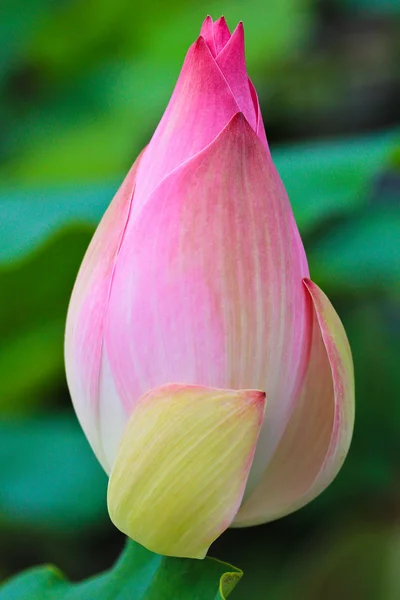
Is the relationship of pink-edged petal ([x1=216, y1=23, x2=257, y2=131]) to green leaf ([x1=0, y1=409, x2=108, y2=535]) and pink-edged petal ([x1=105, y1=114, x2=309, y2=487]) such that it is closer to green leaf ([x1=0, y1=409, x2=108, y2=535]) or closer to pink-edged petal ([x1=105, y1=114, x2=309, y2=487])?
pink-edged petal ([x1=105, y1=114, x2=309, y2=487])

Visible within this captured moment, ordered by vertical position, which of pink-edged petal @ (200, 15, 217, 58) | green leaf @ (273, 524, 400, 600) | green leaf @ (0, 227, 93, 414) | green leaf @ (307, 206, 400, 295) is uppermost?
pink-edged petal @ (200, 15, 217, 58)

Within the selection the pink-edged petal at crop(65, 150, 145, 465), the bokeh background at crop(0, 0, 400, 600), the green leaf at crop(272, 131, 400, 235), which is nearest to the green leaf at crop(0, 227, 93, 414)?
the bokeh background at crop(0, 0, 400, 600)

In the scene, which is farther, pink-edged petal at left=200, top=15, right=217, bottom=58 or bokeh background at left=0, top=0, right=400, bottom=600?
bokeh background at left=0, top=0, right=400, bottom=600

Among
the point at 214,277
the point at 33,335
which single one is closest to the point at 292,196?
the point at 33,335

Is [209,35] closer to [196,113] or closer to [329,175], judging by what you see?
[196,113]

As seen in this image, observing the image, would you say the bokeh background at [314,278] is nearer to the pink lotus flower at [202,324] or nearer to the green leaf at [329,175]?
the green leaf at [329,175]

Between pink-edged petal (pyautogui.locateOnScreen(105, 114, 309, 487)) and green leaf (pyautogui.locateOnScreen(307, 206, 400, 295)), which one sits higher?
green leaf (pyautogui.locateOnScreen(307, 206, 400, 295))

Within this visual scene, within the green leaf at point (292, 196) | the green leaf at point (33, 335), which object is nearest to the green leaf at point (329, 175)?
the green leaf at point (292, 196)
